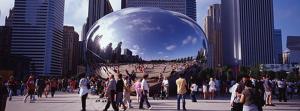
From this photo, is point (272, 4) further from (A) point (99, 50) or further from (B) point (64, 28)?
(A) point (99, 50)

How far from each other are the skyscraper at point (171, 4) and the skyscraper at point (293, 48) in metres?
51.9

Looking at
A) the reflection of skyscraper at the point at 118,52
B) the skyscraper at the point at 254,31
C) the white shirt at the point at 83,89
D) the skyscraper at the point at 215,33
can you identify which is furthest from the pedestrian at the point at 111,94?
the skyscraper at the point at 215,33

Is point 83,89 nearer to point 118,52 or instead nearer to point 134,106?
point 134,106

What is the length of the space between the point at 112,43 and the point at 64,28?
152 m

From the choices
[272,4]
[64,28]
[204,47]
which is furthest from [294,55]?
[204,47]

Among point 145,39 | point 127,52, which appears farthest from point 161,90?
point 145,39

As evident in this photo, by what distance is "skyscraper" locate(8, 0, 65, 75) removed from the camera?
142750 millimetres

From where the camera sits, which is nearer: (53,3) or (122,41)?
(122,41)

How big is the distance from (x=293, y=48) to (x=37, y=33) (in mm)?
116225

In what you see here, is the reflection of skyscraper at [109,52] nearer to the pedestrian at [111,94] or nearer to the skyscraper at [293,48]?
the pedestrian at [111,94]

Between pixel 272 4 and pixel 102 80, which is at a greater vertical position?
pixel 272 4

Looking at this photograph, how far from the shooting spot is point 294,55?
578ft

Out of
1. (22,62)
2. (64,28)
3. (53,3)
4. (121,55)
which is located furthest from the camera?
(64,28)

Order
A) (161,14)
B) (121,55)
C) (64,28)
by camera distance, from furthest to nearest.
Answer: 1. (64,28)
2. (161,14)
3. (121,55)
